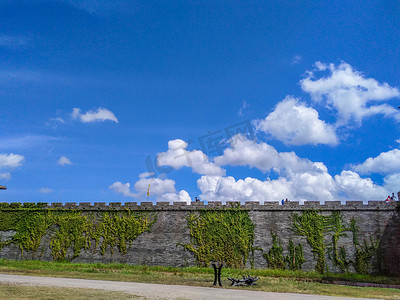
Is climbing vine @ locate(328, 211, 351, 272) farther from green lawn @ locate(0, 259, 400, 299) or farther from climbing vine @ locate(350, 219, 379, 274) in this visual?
green lawn @ locate(0, 259, 400, 299)

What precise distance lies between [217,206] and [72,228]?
13383 mm

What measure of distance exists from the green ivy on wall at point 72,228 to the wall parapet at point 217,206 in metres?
0.37

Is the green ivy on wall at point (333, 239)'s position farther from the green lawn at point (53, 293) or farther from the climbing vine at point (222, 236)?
the green lawn at point (53, 293)

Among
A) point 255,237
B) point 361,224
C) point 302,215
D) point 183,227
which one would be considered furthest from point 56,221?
point 361,224

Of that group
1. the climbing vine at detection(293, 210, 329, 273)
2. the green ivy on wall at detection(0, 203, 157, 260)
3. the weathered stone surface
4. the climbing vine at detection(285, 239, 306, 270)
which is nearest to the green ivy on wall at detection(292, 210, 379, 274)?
the climbing vine at detection(293, 210, 329, 273)

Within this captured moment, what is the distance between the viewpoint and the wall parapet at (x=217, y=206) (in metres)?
25.7

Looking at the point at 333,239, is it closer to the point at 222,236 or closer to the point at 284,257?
the point at 284,257

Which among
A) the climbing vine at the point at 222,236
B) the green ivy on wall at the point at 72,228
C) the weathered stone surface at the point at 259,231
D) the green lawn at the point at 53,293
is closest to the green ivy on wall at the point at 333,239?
the weathered stone surface at the point at 259,231

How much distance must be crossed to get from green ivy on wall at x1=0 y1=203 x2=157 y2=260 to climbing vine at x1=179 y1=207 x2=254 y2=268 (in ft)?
13.6

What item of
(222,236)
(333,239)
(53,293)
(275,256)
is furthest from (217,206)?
(53,293)

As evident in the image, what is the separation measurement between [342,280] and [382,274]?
4833mm

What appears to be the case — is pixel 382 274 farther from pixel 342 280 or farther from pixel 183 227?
pixel 183 227

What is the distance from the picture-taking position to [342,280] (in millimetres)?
21672

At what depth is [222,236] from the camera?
26.9m
